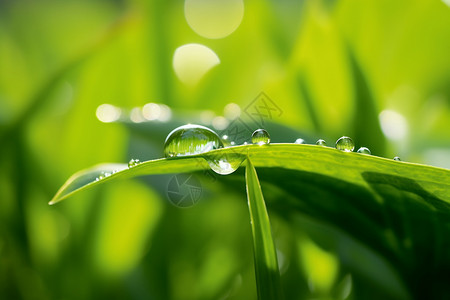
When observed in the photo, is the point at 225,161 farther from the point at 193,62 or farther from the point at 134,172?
the point at 193,62

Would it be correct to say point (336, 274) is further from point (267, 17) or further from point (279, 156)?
point (267, 17)

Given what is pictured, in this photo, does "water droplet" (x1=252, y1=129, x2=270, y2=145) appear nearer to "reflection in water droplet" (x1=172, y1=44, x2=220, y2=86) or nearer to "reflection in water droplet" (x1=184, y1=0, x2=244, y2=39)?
"reflection in water droplet" (x1=172, y1=44, x2=220, y2=86)

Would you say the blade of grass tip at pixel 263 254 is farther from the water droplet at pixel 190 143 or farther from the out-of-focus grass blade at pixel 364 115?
the out-of-focus grass blade at pixel 364 115

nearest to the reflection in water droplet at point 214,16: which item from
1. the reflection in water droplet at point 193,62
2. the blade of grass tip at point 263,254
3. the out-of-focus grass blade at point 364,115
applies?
the reflection in water droplet at point 193,62

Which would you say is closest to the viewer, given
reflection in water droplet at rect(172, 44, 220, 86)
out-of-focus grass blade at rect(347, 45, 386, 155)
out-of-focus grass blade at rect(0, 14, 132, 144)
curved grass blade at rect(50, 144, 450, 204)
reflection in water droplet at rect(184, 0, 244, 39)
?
curved grass blade at rect(50, 144, 450, 204)

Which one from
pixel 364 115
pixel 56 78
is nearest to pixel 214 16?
pixel 56 78

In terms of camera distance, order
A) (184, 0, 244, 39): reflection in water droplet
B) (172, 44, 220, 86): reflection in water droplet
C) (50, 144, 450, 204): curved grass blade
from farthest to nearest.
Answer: (184, 0, 244, 39): reflection in water droplet
(172, 44, 220, 86): reflection in water droplet
(50, 144, 450, 204): curved grass blade

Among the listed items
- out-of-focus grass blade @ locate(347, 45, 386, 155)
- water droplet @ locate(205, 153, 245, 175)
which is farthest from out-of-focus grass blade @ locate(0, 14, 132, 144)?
water droplet @ locate(205, 153, 245, 175)

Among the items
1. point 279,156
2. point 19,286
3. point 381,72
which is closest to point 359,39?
point 381,72
